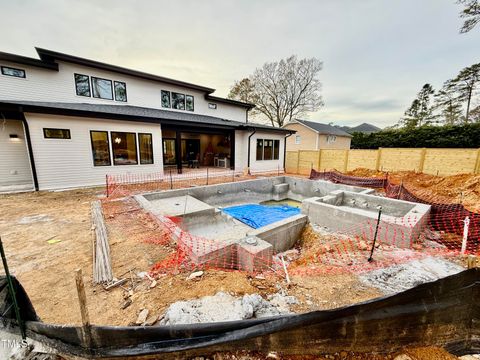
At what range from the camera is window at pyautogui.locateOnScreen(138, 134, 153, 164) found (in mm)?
8836

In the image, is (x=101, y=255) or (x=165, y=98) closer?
(x=101, y=255)

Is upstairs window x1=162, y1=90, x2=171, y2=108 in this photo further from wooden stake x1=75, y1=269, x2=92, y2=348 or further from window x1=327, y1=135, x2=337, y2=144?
window x1=327, y1=135, x2=337, y2=144

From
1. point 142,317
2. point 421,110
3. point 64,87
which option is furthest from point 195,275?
point 421,110

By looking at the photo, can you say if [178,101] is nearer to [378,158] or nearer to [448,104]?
[378,158]

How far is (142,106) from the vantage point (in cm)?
1084

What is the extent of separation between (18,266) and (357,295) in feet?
16.2

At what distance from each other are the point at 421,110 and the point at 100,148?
35201 mm

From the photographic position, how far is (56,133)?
699 centimetres

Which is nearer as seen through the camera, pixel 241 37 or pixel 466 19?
Result: pixel 466 19

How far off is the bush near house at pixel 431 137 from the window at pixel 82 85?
22117mm

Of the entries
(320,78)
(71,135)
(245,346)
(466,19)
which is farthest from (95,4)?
(320,78)

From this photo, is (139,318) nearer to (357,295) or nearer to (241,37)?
(357,295)

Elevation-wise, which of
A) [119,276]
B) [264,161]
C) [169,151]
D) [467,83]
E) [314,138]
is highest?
[467,83]

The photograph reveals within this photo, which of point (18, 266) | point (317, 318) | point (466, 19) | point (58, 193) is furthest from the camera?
point (466, 19)
